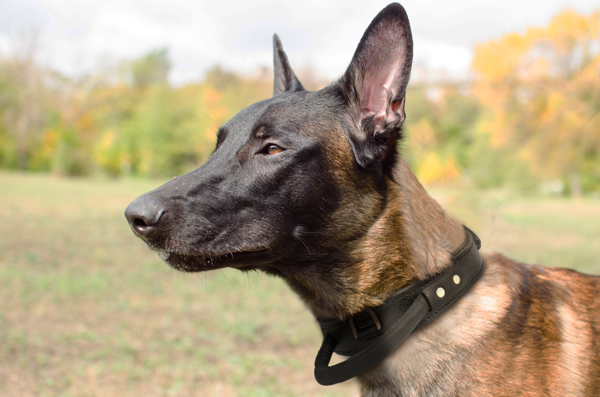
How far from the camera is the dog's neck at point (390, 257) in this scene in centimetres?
196

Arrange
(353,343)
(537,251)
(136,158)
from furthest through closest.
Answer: (136,158) → (537,251) → (353,343)

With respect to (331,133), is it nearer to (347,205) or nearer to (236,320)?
(347,205)

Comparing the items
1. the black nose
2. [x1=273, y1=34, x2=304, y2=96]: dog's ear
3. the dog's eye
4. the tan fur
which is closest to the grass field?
the tan fur

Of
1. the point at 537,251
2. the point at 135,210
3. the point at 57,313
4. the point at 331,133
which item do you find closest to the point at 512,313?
the point at 331,133

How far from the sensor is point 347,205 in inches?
79.7

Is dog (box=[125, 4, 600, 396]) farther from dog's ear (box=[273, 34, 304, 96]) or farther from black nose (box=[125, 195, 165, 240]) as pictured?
dog's ear (box=[273, 34, 304, 96])

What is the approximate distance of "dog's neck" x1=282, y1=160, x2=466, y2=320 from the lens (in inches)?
77.0

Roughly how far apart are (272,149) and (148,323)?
13.7ft

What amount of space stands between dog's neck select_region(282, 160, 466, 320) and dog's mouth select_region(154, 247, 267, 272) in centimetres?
29

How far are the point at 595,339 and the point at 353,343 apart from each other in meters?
1.13

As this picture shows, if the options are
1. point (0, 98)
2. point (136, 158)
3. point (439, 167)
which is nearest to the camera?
point (439, 167)

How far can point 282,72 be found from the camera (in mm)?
2896

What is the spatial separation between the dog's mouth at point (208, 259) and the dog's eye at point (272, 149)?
48cm

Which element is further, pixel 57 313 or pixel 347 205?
pixel 57 313
